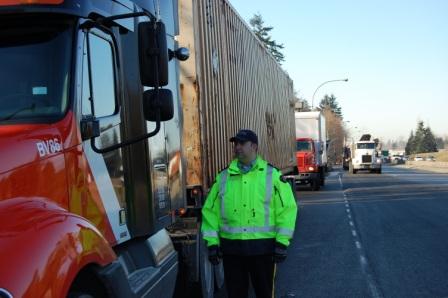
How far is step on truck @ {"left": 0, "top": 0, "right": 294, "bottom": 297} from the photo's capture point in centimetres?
256

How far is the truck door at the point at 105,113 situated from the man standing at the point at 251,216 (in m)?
0.96

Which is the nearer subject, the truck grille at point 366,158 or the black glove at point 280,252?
the black glove at point 280,252

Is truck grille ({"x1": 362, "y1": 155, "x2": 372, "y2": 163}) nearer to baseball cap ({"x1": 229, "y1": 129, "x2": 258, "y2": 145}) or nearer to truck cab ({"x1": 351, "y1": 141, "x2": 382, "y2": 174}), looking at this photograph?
truck cab ({"x1": 351, "y1": 141, "x2": 382, "y2": 174})

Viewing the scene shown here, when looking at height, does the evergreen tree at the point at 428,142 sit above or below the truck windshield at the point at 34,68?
above

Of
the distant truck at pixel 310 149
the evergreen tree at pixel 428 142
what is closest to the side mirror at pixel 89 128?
the distant truck at pixel 310 149

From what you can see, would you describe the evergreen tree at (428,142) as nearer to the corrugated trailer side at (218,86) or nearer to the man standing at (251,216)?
the corrugated trailer side at (218,86)

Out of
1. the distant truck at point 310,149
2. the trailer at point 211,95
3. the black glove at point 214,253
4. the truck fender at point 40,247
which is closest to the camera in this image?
the truck fender at point 40,247

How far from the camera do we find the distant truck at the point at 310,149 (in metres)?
26.7

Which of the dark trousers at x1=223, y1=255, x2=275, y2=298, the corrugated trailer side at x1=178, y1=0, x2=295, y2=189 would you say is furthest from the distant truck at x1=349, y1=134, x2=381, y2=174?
the dark trousers at x1=223, y1=255, x2=275, y2=298

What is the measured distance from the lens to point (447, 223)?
545 inches

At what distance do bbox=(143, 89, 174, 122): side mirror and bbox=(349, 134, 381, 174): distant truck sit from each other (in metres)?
49.0

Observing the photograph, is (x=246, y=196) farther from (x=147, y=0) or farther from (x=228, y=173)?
(x=147, y=0)

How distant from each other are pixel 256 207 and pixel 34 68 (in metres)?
2.16

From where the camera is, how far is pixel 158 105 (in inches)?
137
